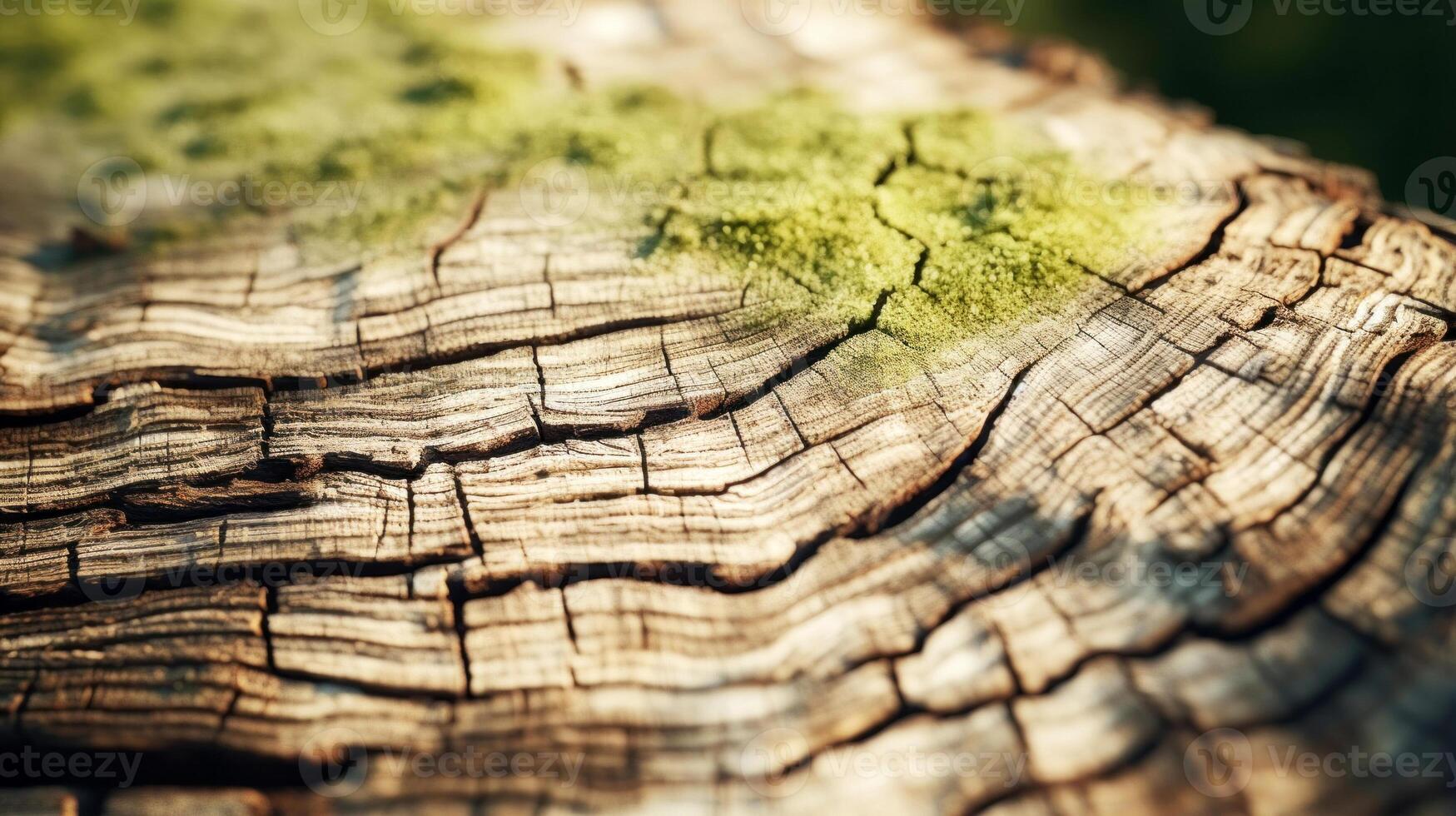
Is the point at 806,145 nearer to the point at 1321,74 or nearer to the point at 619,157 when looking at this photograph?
the point at 619,157

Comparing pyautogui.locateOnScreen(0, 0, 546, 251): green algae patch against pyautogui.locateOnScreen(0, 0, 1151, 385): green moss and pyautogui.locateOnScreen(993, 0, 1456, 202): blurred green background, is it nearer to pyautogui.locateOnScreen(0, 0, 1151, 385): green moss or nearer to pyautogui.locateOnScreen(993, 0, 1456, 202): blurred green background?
pyautogui.locateOnScreen(0, 0, 1151, 385): green moss

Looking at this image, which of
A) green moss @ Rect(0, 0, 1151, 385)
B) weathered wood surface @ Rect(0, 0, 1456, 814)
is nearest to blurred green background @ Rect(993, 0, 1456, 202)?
green moss @ Rect(0, 0, 1151, 385)

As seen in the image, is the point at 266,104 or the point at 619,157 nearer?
the point at 619,157

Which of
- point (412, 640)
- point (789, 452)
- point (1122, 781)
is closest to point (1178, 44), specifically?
point (789, 452)

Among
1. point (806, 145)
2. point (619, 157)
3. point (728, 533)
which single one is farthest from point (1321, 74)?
point (728, 533)

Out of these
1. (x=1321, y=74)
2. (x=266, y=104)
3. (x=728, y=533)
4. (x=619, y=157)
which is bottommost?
(x=728, y=533)

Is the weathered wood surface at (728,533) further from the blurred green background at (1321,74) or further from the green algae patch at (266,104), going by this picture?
the blurred green background at (1321,74)
